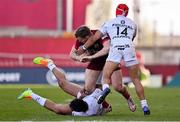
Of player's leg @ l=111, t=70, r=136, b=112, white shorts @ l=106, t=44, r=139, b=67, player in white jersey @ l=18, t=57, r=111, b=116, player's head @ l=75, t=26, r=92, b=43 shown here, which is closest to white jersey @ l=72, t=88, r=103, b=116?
player in white jersey @ l=18, t=57, r=111, b=116

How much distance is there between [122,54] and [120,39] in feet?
0.91

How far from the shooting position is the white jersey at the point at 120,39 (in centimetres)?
1462

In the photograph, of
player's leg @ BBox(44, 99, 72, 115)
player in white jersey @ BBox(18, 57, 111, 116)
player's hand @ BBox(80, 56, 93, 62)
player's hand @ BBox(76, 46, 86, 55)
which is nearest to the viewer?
player in white jersey @ BBox(18, 57, 111, 116)

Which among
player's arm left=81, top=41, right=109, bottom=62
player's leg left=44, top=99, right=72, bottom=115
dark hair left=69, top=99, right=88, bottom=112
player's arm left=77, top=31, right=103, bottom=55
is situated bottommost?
player's leg left=44, top=99, right=72, bottom=115

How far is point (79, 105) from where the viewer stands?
13.9 meters

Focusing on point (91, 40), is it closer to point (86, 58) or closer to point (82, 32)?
point (82, 32)

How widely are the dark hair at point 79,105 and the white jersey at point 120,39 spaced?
3.70 ft

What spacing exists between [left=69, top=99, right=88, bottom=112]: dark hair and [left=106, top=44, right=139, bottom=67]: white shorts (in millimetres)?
1127

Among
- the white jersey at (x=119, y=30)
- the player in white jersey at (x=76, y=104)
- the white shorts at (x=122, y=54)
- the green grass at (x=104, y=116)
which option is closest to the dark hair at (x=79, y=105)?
the player in white jersey at (x=76, y=104)

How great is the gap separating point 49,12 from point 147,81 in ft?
36.9

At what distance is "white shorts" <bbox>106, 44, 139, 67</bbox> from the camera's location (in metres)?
14.6

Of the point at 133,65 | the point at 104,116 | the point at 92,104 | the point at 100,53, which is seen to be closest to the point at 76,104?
the point at 92,104

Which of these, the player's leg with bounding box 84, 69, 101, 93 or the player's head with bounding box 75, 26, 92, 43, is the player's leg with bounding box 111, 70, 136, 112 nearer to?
the player's leg with bounding box 84, 69, 101, 93

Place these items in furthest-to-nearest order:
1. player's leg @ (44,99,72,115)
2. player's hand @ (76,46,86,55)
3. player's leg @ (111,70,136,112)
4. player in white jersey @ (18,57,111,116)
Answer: player's leg @ (111,70,136,112) < player's hand @ (76,46,86,55) < player's leg @ (44,99,72,115) < player in white jersey @ (18,57,111,116)
